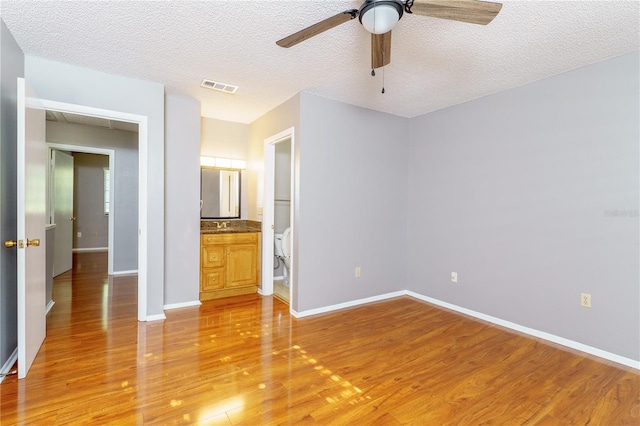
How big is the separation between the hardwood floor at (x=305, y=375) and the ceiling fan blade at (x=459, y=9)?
219cm

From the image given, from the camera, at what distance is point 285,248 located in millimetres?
4266

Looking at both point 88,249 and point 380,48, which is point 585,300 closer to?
point 380,48

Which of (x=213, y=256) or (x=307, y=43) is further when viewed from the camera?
(x=213, y=256)

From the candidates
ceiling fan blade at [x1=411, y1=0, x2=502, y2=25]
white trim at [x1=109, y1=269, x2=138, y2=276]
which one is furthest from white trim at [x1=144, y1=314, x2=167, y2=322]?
ceiling fan blade at [x1=411, y1=0, x2=502, y2=25]

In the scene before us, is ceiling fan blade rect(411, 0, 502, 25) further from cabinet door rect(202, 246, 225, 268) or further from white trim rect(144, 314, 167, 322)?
white trim rect(144, 314, 167, 322)

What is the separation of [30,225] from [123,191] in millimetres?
3537

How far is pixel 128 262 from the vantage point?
17.4 ft

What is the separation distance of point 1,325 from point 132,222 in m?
3.53

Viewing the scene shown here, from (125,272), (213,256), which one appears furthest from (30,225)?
(125,272)

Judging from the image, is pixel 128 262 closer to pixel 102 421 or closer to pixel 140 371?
pixel 140 371

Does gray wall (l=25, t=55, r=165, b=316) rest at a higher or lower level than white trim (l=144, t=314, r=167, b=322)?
higher

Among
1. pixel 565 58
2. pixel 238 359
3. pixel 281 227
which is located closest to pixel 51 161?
pixel 281 227

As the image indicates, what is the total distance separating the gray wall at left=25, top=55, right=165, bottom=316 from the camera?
Answer: 2643mm

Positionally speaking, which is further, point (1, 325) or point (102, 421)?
point (1, 325)
